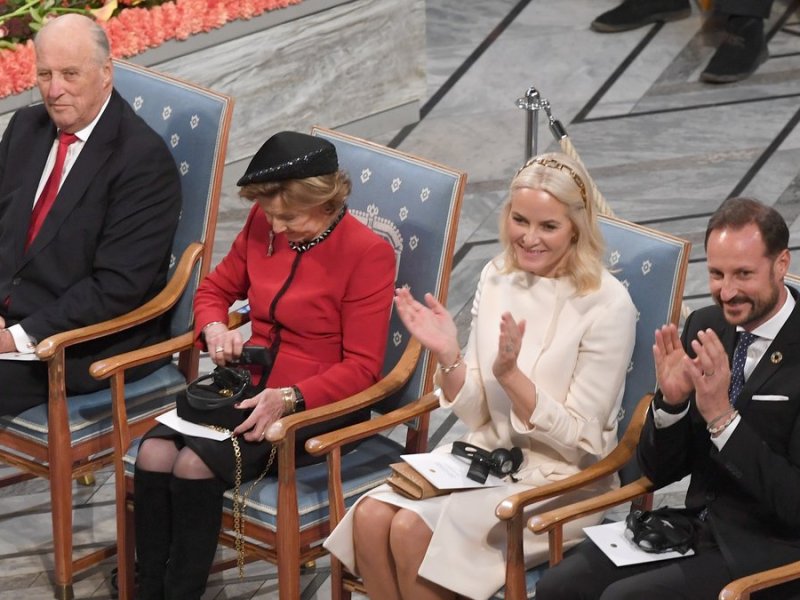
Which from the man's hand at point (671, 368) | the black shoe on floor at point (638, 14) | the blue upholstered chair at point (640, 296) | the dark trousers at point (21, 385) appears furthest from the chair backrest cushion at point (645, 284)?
the black shoe on floor at point (638, 14)

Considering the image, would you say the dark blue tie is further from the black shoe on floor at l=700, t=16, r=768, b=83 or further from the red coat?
the black shoe on floor at l=700, t=16, r=768, b=83

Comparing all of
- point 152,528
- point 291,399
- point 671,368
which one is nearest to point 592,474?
point 671,368

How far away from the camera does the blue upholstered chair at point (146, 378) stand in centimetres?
411

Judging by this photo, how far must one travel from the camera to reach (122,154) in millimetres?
4355

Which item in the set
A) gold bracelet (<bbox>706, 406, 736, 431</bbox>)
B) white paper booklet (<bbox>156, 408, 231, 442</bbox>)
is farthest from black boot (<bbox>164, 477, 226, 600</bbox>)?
gold bracelet (<bbox>706, 406, 736, 431</bbox>)

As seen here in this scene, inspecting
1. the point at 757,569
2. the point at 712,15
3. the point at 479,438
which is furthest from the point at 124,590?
the point at 712,15

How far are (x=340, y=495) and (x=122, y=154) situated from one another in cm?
125

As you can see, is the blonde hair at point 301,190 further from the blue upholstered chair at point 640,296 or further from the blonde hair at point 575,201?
the blue upholstered chair at point 640,296

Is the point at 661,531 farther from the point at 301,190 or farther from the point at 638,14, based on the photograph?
the point at 638,14

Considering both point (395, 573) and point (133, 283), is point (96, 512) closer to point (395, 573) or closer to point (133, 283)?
point (133, 283)

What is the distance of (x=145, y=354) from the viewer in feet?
13.4

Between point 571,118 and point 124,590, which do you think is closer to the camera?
point 124,590

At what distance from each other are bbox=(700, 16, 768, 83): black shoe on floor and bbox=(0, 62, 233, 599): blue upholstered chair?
11.9ft

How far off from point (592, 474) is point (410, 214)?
0.91 metres
